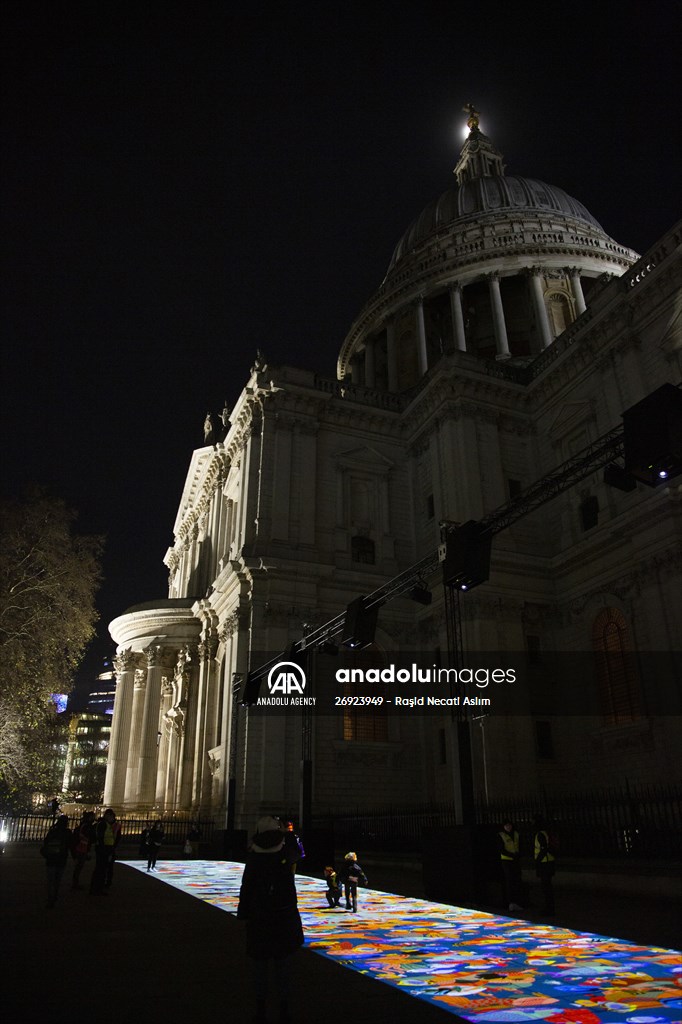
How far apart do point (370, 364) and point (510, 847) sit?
44.8 metres

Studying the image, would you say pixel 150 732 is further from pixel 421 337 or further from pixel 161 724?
pixel 421 337

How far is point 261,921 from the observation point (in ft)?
19.0

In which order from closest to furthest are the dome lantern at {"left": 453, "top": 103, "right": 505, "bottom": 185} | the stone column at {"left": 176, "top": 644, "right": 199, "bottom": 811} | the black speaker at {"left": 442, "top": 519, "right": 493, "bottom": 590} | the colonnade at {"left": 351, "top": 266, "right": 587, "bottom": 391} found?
the black speaker at {"left": 442, "top": 519, "right": 493, "bottom": 590} < the stone column at {"left": 176, "top": 644, "right": 199, "bottom": 811} < the colonnade at {"left": 351, "top": 266, "right": 587, "bottom": 391} < the dome lantern at {"left": 453, "top": 103, "right": 505, "bottom": 185}

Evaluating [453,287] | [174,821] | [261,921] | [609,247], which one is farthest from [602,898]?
[609,247]

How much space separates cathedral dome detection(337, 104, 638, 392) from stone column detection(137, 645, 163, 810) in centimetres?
2334

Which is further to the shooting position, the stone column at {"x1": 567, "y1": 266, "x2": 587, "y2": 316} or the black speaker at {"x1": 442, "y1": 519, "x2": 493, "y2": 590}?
the stone column at {"x1": 567, "y1": 266, "x2": 587, "y2": 316}

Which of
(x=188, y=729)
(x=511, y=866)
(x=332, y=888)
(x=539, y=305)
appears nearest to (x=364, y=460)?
(x=188, y=729)

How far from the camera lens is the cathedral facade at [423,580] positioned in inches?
1000

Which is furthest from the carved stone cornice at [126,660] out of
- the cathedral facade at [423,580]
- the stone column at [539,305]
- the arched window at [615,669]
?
the stone column at [539,305]

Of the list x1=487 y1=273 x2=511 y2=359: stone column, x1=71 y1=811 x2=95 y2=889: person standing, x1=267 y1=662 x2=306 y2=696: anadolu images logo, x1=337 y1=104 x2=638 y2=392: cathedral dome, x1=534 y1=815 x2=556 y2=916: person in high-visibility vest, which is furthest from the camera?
x1=337 y1=104 x2=638 y2=392: cathedral dome

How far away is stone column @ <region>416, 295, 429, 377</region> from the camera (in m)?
46.4

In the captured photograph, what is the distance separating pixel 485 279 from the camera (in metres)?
48.0

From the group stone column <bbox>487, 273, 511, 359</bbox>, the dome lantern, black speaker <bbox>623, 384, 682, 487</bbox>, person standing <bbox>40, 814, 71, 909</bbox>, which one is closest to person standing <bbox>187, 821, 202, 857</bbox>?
person standing <bbox>40, 814, 71, 909</bbox>

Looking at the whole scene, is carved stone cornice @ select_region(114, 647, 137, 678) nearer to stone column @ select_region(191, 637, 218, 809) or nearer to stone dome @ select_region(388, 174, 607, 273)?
stone column @ select_region(191, 637, 218, 809)
